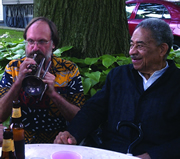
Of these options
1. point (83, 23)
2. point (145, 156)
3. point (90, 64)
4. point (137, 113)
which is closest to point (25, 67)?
point (137, 113)

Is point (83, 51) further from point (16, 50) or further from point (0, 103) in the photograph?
point (0, 103)

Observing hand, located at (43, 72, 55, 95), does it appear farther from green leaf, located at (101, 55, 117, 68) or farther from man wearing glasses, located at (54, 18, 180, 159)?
green leaf, located at (101, 55, 117, 68)

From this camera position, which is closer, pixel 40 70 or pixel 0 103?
pixel 40 70

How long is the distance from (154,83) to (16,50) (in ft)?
7.73

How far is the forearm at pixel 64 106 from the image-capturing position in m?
2.47

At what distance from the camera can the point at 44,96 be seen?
2.66 metres

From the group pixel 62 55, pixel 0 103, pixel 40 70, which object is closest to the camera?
pixel 40 70

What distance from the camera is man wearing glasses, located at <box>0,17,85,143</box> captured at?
8.39 feet

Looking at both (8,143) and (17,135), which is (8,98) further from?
(8,143)

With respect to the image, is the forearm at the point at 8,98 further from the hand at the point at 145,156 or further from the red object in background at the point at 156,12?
the red object in background at the point at 156,12

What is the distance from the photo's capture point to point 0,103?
2.50 m

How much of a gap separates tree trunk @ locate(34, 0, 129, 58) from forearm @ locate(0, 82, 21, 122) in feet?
5.45

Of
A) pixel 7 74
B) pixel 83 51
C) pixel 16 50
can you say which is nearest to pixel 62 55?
pixel 83 51

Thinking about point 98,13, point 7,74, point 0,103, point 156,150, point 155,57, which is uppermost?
point 98,13
